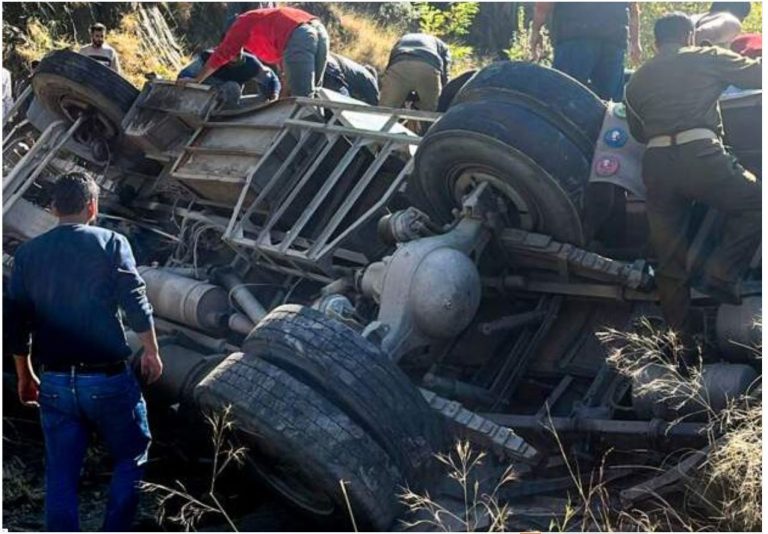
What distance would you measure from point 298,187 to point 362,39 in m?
11.7

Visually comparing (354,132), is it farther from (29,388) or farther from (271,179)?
(29,388)

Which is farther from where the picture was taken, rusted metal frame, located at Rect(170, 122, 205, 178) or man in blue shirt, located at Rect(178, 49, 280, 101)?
man in blue shirt, located at Rect(178, 49, 280, 101)

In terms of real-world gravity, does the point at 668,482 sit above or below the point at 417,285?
below

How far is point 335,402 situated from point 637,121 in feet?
5.69

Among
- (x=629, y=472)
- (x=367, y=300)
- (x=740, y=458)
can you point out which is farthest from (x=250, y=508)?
(x=740, y=458)

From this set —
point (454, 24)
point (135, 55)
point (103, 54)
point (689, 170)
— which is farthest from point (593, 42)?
point (454, 24)

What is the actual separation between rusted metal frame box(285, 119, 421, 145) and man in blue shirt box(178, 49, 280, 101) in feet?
4.64

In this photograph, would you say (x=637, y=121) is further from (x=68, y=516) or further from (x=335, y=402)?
(x=68, y=516)

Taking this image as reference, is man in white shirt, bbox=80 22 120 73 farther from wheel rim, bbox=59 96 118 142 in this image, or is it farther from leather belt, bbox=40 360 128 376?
leather belt, bbox=40 360 128 376

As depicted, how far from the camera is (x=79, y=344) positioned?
166 inches

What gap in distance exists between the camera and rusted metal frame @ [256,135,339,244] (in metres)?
6.25

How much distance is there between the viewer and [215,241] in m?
6.80

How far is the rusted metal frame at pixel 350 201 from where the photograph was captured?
590 centimetres

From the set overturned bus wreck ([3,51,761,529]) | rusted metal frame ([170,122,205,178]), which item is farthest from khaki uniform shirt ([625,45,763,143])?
rusted metal frame ([170,122,205,178])
